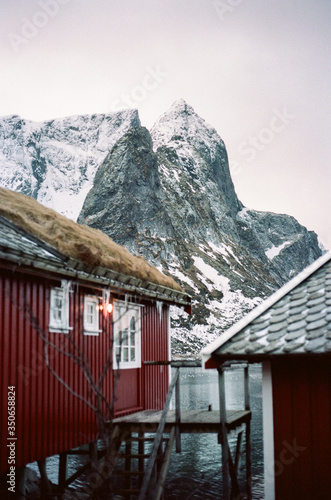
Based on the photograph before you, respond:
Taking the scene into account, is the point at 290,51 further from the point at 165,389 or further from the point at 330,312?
the point at 330,312

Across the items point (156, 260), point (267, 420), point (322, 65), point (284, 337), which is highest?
point (156, 260)

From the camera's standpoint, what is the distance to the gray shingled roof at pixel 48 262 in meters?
8.71

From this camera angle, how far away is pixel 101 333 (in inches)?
471

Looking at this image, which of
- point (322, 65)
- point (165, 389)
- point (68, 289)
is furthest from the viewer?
point (322, 65)

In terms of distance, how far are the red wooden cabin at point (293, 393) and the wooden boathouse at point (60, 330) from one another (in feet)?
4.93

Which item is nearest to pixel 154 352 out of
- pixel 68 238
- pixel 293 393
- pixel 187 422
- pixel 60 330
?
pixel 187 422

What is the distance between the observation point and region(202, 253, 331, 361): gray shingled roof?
19.1 ft

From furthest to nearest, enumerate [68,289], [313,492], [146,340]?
[146,340] → [68,289] → [313,492]

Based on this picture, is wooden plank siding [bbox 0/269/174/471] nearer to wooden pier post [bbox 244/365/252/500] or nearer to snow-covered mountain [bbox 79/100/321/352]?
wooden pier post [bbox 244/365/252/500]

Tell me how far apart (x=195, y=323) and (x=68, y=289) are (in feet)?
365

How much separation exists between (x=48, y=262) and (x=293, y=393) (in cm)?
479

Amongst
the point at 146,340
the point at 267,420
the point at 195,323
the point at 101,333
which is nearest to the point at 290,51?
the point at 146,340

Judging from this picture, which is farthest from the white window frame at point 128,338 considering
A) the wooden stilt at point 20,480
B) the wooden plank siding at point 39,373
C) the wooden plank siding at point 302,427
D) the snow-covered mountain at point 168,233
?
the snow-covered mountain at point 168,233

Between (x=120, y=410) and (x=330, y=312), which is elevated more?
→ (x=330, y=312)
